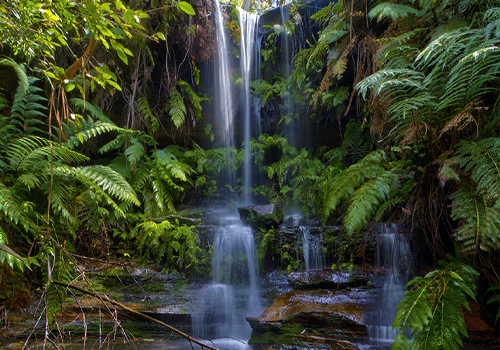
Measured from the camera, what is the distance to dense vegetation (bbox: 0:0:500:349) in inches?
79.4

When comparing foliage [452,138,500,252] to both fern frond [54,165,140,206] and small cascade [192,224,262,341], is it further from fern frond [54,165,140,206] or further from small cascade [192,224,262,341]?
fern frond [54,165,140,206]

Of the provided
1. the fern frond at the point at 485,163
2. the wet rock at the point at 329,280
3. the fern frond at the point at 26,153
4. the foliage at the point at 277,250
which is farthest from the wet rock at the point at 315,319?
the fern frond at the point at 26,153

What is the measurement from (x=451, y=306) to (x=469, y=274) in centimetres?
52

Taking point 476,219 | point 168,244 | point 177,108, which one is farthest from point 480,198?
point 177,108

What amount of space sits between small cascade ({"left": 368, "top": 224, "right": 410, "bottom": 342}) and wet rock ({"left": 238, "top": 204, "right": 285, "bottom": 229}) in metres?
1.56

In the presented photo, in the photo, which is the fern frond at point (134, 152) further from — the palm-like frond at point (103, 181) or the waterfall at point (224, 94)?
the waterfall at point (224, 94)

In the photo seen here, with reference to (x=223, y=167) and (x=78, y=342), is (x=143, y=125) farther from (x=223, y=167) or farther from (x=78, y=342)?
(x=78, y=342)

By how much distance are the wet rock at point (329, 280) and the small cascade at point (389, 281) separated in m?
0.29

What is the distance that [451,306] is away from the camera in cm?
175

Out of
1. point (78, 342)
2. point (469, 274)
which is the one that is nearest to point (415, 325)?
point (469, 274)

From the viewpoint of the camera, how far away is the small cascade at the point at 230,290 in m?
3.45

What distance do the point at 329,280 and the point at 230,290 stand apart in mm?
1365

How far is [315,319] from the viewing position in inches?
115

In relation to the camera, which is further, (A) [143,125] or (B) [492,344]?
(A) [143,125]
